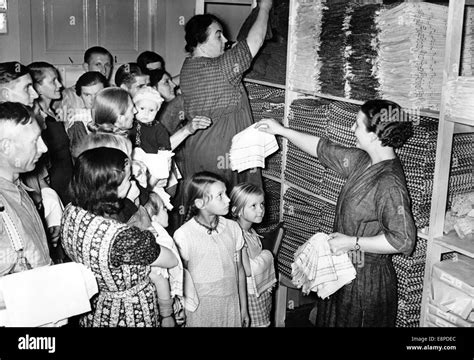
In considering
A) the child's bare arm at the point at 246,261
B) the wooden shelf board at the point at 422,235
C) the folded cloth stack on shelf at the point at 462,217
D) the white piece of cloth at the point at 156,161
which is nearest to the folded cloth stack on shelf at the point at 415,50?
the folded cloth stack on shelf at the point at 462,217

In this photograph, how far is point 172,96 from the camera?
336 centimetres

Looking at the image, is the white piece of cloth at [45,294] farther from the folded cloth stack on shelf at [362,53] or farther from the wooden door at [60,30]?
the wooden door at [60,30]

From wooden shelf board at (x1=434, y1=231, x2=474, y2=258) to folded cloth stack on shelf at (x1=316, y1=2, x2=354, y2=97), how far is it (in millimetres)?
799

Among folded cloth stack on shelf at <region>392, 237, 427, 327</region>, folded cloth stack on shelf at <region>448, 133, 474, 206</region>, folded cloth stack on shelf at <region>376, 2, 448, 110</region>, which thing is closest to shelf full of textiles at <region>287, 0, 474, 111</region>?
folded cloth stack on shelf at <region>376, 2, 448, 110</region>

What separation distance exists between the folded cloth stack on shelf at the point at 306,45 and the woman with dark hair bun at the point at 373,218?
562mm

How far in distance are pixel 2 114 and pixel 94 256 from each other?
522 mm

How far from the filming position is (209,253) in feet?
7.80

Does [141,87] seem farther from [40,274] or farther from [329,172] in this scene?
[40,274]

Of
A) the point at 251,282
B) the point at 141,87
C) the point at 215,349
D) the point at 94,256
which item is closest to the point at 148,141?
the point at 141,87

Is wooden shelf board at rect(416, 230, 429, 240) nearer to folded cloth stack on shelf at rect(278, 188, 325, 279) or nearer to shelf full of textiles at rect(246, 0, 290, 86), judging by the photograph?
folded cloth stack on shelf at rect(278, 188, 325, 279)

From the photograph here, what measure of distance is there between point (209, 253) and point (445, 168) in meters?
0.94

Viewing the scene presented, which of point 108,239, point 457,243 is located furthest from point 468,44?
point 108,239

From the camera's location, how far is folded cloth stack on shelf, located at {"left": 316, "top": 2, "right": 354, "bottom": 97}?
2680 millimetres

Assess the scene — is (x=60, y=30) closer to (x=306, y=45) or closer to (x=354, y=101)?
(x=306, y=45)
